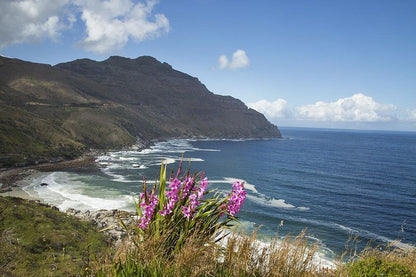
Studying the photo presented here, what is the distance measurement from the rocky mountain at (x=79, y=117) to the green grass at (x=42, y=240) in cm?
3795

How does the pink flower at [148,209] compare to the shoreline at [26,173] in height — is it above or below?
above

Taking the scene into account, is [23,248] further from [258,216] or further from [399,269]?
[258,216]

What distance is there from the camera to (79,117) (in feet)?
330

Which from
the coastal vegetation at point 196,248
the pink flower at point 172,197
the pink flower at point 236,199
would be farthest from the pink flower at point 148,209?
the pink flower at point 236,199

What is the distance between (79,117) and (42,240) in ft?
290

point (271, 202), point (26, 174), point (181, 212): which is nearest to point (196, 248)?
point (181, 212)

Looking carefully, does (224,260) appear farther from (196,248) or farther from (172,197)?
(172,197)

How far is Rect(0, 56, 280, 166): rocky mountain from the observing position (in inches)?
2721

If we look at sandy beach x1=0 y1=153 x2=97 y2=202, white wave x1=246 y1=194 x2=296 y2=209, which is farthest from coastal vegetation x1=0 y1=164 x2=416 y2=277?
sandy beach x1=0 y1=153 x2=97 y2=202

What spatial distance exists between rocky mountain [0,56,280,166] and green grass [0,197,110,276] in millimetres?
37953

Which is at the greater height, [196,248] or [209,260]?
[196,248]

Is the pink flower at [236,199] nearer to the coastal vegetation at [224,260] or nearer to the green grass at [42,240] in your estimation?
the coastal vegetation at [224,260]

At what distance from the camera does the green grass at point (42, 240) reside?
52.0ft

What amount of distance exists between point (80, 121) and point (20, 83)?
42.6m
